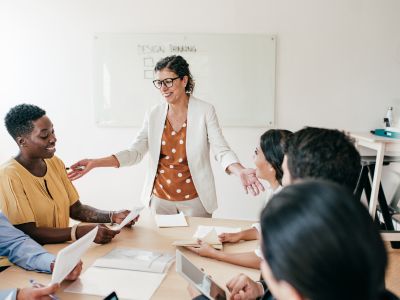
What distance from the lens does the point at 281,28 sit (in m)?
3.58

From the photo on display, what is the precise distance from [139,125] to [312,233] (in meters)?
3.36

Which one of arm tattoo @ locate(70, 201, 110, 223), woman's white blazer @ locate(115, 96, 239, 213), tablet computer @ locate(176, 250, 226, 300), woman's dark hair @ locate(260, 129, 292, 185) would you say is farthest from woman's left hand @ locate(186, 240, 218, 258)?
woman's white blazer @ locate(115, 96, 239, 213)

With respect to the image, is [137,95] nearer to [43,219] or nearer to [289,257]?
[43,219]

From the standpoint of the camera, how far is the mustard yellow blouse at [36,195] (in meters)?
1.64

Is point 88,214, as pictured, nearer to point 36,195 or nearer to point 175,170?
point 36,195

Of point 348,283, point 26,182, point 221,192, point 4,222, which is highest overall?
point 348,283

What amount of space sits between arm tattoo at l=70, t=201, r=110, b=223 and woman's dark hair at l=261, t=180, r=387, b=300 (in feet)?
5.04

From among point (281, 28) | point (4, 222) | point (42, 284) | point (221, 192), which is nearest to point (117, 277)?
point (42, 284)

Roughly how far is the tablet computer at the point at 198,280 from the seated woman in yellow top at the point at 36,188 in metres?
0.66

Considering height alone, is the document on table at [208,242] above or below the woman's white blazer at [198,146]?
below

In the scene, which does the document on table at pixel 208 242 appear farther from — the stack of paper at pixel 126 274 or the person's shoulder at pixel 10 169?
the person's shoulder at pixel 10 169

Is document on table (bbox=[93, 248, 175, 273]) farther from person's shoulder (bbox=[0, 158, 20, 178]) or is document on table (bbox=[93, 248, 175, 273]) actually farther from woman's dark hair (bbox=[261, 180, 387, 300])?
woman's dark hair (bbox=[261, 180, 387, 300])

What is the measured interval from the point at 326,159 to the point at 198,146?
134cm

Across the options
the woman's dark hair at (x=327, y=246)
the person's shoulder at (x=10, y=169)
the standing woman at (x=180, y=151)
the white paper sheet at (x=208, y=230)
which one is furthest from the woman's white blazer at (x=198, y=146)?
the woman's dark hair at (x=327, y=246)
